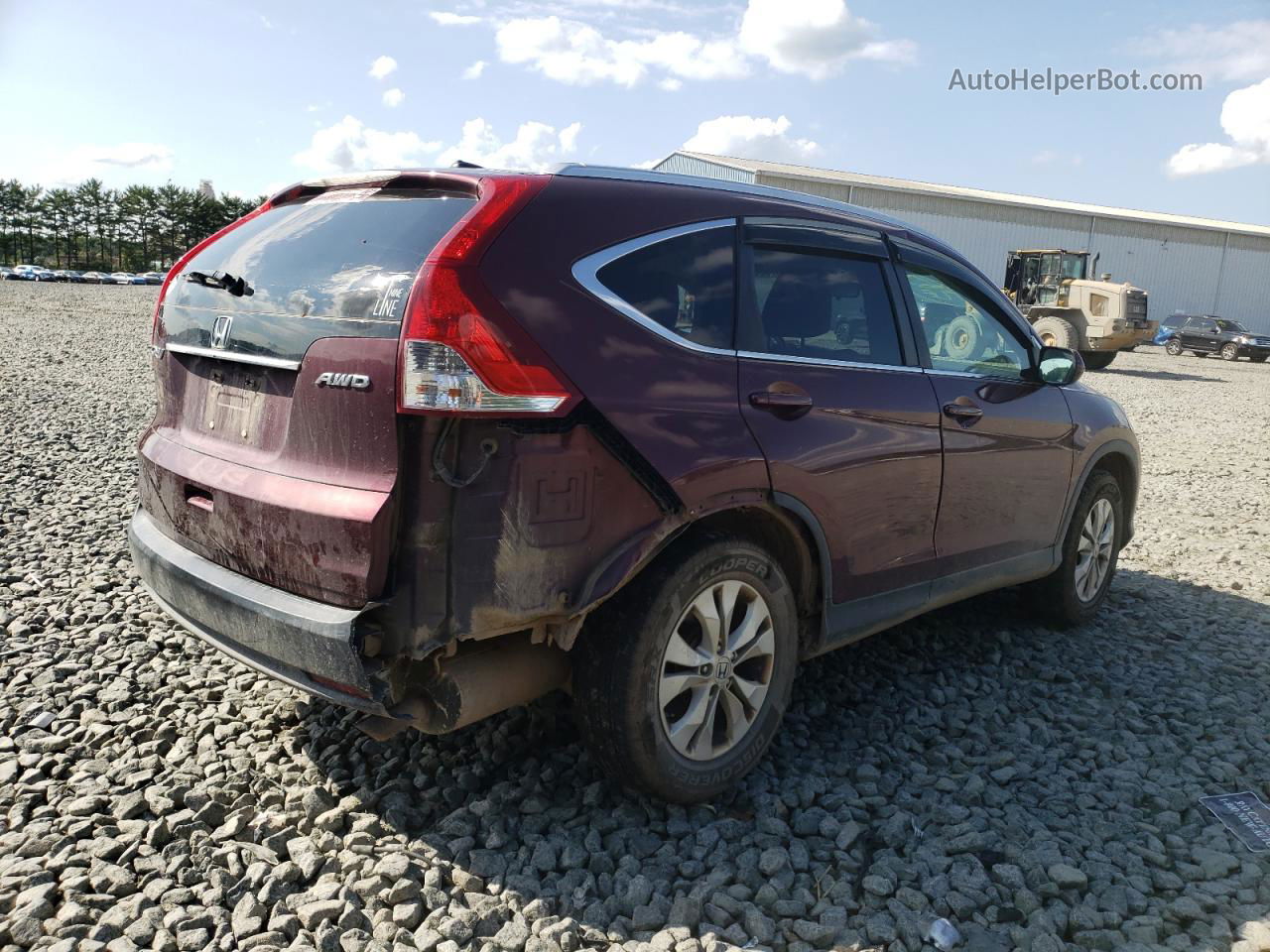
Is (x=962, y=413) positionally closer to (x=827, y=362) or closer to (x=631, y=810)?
(x=827, y=362)

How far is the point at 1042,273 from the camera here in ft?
85.5

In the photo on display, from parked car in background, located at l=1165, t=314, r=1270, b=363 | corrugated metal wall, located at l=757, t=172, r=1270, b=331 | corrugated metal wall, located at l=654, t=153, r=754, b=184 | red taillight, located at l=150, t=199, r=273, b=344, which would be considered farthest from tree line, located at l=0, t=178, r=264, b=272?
red taillight, located at l=150, t=199, r=273, b=344

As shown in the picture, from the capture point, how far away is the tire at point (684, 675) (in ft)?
8.95

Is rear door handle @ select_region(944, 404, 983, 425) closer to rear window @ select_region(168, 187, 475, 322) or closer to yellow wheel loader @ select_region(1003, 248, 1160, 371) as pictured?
rear window @ select_region(168, 187, 475, 322)

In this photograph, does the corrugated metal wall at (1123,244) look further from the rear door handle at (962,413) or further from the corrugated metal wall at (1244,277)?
the rear door handle at (962,413)

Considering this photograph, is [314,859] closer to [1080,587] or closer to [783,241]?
[783,241]

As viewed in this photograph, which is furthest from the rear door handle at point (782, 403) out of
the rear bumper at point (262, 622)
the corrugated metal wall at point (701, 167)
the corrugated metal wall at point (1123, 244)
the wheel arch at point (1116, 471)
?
the corrugated metal wall at point (701, 167)

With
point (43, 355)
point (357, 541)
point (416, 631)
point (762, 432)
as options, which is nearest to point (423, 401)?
point (357, 541)

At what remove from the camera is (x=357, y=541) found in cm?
233

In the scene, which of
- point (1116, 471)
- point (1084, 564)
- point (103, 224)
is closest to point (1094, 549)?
point (1084, 564)

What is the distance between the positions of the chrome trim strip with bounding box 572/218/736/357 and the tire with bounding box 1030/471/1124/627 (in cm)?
262

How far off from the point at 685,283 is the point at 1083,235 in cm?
4875

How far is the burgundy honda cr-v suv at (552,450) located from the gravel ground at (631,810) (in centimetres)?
38

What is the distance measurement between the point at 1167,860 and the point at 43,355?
16.8 metres
